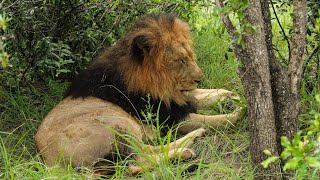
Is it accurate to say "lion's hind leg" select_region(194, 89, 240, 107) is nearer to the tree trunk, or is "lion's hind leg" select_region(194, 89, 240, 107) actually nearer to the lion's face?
the lion's face

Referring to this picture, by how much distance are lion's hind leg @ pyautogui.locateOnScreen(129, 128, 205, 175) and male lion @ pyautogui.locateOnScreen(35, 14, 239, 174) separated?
2 cm

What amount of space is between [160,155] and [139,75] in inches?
38.0

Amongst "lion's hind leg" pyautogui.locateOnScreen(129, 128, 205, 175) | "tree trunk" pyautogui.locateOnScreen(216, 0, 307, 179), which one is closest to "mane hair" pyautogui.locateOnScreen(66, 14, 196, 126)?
"lion's hind leg" pyautogui.locateOnScreen(129, 128, 205, 175)

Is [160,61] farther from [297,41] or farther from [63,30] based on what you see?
[297,41]

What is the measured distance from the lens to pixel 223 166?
4.00 meters

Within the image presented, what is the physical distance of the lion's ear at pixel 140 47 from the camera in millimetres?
4691

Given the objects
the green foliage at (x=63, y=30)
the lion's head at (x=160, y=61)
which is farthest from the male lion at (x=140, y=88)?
the green foliage at (x=63, y=30)

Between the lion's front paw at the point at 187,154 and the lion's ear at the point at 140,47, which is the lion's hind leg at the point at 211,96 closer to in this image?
the lion's ear at the point at 140,47

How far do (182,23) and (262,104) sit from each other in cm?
154

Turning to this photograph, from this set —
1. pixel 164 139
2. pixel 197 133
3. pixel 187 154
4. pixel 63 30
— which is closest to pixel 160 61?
pixel 197 133

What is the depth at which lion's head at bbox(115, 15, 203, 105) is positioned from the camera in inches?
187

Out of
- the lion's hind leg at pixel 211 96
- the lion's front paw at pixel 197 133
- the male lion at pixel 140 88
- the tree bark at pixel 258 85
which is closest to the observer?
the tree bark at pixel 258 85

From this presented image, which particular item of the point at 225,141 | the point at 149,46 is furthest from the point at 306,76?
the point at 149,46

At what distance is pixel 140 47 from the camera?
4.73m
